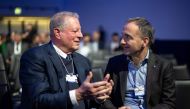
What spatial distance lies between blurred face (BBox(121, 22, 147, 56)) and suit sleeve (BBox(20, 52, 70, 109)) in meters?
0.68

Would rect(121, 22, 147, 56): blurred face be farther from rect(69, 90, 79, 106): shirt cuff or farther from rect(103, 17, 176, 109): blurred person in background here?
rect(69, 90, 79, 106): shirt cuff

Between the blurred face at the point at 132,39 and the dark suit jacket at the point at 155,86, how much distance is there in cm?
13

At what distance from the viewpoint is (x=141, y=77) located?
9.48ft

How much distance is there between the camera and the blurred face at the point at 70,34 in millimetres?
2588

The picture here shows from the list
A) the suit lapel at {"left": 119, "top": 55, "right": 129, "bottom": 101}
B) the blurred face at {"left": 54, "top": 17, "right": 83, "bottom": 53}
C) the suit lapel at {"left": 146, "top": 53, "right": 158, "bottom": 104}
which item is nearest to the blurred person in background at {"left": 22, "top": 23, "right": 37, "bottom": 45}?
the suit lapel at {"left": 119, "top": 55, "right": 129, "bottom": 101}

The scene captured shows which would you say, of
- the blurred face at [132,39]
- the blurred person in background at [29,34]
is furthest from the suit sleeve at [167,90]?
the blurred person in background at [29,34]

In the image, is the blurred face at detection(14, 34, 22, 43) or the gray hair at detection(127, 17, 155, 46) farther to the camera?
the blurred face at detection(14, 34, 22, 43)

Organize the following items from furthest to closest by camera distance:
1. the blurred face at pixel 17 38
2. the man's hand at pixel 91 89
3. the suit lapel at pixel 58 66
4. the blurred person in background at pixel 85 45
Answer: the blurred person in background at pixel 85 45
the blurred face at pixel 17 38
the suit lapel at pixel 58 66
the man's hand at pixel 91 89

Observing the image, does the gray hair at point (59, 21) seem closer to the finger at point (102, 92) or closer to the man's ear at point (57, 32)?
the man's ear at point (57, 32)

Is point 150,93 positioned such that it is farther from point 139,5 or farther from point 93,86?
point 139,5

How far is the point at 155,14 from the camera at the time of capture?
11.7m

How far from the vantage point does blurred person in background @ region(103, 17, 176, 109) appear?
284 centimetres

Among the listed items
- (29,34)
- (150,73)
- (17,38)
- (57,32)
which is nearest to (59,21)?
(57,32)

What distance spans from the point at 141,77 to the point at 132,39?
29 cm
